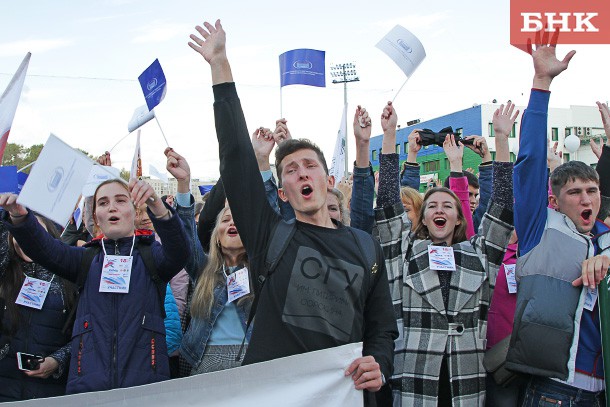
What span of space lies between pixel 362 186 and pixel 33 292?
6.79 ft

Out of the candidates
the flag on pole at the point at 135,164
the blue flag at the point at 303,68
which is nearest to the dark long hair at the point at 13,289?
the flag on pole at the point at 135,164

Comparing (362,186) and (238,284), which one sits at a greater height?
(362,186)

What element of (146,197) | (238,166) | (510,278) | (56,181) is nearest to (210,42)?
(238,166)

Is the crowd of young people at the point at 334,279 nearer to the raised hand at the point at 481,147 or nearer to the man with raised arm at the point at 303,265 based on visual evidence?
the man with raised arm at the point at 303,265

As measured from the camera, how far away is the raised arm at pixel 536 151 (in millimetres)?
2984

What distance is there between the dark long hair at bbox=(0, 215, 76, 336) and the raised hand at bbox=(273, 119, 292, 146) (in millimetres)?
1673

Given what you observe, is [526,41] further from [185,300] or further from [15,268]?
[15,268]

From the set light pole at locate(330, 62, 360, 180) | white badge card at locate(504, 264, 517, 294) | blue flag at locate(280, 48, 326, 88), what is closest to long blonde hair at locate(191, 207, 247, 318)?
white badge card at locate(504, 264, 517, 294)

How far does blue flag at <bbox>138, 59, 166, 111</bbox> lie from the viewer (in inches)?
191

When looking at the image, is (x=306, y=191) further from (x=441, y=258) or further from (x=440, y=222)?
(x=440, y=222)

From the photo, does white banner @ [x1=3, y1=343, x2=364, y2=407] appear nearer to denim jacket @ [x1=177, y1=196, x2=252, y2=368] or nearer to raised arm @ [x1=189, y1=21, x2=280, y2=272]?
raised arm @ [x1=189, y1=21, x2=280, y2=272]

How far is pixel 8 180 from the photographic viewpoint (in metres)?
3.29

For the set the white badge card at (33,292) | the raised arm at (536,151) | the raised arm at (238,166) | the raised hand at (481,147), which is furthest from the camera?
the raised hand at (481,147)

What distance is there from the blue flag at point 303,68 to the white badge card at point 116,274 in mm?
3584
